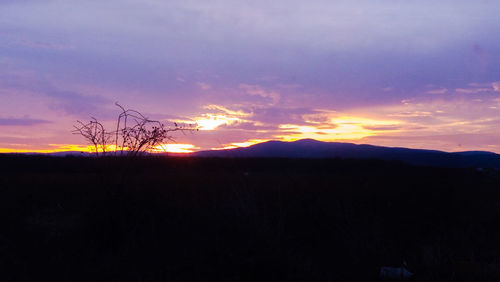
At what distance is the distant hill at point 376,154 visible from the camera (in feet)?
119

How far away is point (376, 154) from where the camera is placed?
148 feet

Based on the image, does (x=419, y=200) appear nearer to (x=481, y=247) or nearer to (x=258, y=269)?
(x=481, y=247)

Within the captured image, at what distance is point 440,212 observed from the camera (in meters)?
12.0

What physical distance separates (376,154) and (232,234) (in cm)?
4129

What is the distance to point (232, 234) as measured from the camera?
636 centimetres

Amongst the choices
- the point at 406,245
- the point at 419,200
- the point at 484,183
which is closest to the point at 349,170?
the point at 484,183

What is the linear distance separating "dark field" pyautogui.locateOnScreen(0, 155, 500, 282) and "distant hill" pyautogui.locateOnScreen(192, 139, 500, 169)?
44.7 ft

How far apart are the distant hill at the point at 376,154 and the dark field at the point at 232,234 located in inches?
537

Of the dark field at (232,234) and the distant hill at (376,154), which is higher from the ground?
the distant hill at (376,154)

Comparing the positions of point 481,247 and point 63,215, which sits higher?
point 63,215

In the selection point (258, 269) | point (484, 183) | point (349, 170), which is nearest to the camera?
point (258, 269)

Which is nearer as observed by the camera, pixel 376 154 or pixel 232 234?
pixel 232 234

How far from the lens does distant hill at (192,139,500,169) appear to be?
36312mm

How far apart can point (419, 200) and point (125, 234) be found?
30.0 ft
